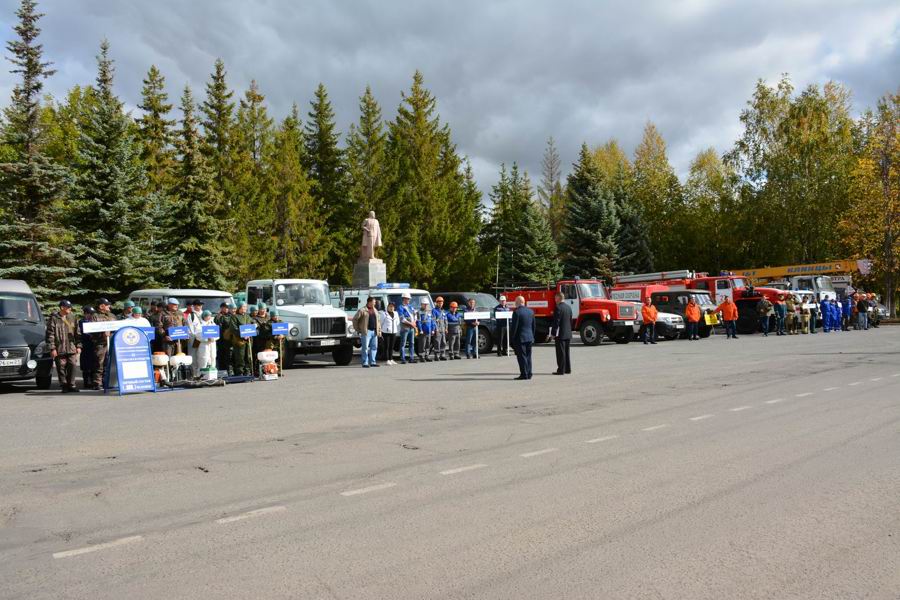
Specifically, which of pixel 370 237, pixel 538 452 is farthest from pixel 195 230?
pixel 538 452

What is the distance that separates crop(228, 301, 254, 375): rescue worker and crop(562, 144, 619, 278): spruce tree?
37.6 meters

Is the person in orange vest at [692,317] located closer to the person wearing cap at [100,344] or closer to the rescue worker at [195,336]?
the rescue worker at [195,336]

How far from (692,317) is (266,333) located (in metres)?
18.4

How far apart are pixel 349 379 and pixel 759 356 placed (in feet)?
36.6

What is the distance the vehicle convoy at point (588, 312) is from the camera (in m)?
27.4

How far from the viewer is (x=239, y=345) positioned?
16.4 meters

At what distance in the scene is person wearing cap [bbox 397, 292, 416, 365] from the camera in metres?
20.8

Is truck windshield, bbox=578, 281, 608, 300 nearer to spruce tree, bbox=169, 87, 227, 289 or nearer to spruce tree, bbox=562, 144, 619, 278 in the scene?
spruce tree, bbox=169, 87, 227, 289

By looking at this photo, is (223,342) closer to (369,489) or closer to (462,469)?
(462,469)

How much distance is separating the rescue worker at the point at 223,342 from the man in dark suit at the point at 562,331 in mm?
7172

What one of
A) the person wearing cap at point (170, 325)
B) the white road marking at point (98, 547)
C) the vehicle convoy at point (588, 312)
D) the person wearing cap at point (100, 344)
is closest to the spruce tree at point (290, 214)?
the vehicle convoy at point (588, 312)

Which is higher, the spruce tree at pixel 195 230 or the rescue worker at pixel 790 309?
the spruce tree at pixel 195 230

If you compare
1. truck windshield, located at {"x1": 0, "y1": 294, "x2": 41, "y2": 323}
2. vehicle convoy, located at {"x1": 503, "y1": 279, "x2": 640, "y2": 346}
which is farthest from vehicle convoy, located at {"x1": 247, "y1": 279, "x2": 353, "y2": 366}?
vehicle convoy, located at {"x1": 503, "y1": 279, "x2": 640, "y2": 346}

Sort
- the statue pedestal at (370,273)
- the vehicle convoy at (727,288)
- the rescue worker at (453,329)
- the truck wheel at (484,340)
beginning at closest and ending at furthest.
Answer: the rescue worker at (453,329) → the truck wheel at (484,340) → the statue pedestal at (370,273) → the vehicle convoy at (727,288)
